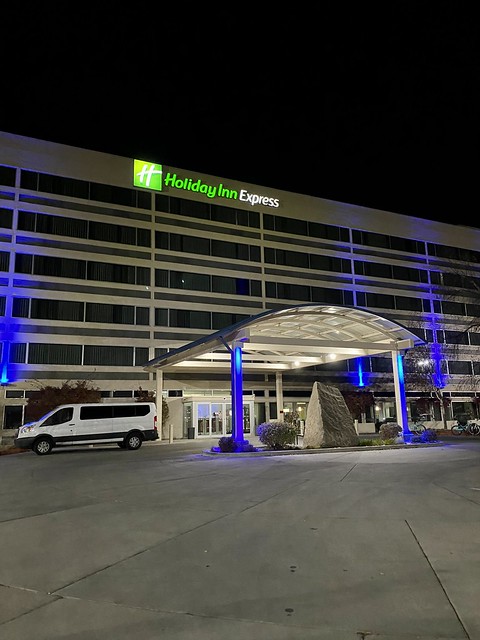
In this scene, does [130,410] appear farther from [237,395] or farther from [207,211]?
[207,211]

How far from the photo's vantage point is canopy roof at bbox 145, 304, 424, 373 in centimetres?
2122

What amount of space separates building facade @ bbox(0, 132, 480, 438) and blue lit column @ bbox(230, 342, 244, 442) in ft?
48.2

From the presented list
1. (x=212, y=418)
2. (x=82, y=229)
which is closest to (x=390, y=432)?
(x=212, y=418)

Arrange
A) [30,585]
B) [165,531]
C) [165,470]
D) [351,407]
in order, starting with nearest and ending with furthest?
[30,585] → [165,531] → [165,470] → [351,407]

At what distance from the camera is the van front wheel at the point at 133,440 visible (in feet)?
75.3

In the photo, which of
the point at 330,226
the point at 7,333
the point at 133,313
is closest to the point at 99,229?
the point at 133,313

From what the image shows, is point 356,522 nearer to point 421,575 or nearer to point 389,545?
point 389,545

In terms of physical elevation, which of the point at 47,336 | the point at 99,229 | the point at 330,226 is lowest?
the point at 47,336

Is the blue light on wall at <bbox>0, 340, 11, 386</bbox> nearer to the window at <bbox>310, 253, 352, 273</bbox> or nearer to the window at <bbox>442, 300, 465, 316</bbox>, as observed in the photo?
the window at <bbox>310, 253, 352, 273</bbox>

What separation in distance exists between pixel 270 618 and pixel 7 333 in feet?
116

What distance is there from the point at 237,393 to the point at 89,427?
6953 mm

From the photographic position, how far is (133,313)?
129 feet

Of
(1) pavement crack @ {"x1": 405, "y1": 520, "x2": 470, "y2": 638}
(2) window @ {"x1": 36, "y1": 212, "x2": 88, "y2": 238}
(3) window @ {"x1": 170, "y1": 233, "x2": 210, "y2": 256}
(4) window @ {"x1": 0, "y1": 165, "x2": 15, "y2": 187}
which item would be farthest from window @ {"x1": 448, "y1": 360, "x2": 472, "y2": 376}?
(1) pavement crack @ {"x1": 405, "y1": 520, "x2": 470, "y2": 638}

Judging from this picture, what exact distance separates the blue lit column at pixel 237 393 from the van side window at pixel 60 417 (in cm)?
728
